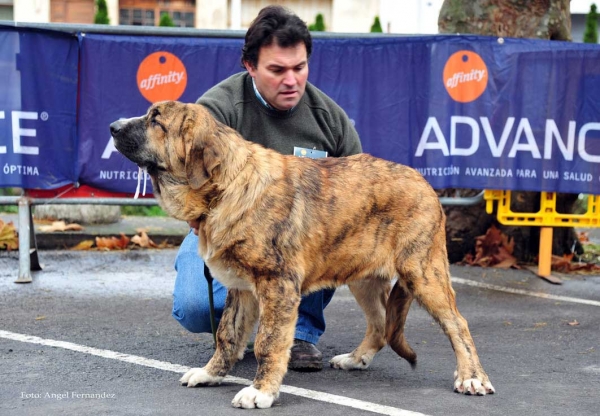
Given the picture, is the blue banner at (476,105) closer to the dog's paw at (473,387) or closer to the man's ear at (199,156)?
the dog's paw at (473,387)

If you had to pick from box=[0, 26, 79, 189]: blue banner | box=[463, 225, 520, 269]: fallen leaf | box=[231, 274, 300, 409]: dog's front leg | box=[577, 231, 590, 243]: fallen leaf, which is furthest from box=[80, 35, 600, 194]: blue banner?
box=[231, 274, 300, 409]: dog's front leg

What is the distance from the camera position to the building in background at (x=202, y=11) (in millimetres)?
28344

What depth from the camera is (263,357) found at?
14.0ft

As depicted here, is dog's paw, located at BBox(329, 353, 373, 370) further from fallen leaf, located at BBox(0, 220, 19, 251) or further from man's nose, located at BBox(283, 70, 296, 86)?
fallen leaf, located at BBox(0, 220, 19, 251)

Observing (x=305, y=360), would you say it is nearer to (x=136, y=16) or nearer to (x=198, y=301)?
(x=198, y=301)

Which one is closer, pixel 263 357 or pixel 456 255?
pixel 263 357

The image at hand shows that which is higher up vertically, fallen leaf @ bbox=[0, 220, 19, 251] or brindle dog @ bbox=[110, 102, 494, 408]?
brindle dog @ bbox=[110, 102, 494, 408]

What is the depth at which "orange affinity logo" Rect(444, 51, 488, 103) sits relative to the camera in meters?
7.74

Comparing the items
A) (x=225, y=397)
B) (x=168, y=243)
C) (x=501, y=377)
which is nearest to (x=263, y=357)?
(x=225, y=397)

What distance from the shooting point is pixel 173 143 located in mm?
4305

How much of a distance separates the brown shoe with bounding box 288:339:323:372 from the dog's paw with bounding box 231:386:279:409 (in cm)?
81

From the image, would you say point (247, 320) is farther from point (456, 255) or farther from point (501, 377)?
point (456, 255)

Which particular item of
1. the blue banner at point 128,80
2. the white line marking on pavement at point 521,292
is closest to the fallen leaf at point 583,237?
the white line marking on pavement at point 521,292

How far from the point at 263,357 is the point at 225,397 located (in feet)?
1.24
